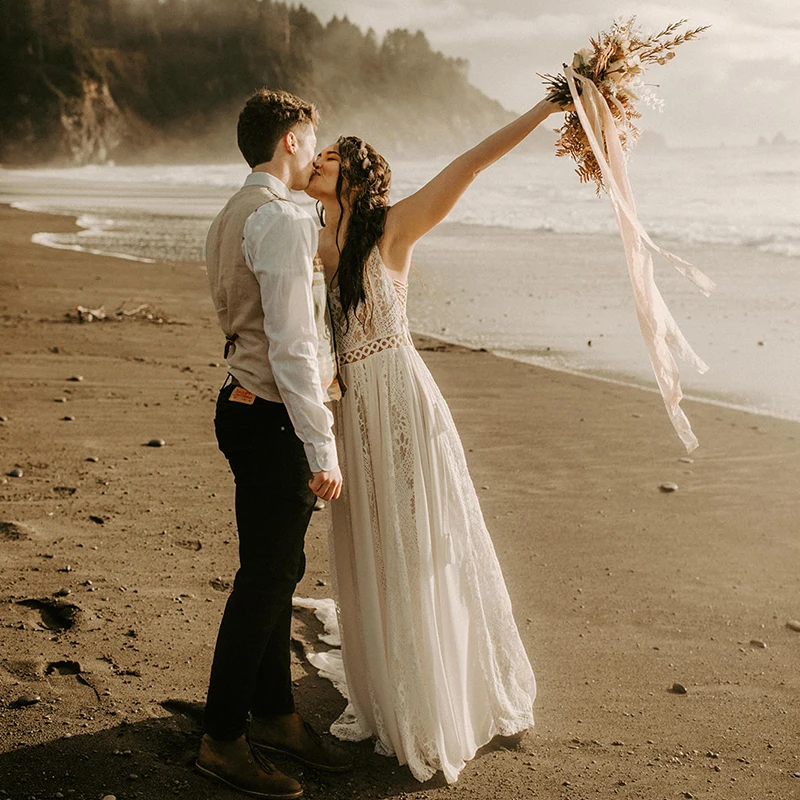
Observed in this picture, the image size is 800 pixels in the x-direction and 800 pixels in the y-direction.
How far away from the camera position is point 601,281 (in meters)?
14.9

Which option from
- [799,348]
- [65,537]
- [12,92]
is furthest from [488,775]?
[12,92]

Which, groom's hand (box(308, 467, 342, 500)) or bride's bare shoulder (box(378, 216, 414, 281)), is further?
bride's bare shoulder (box(378, 216, 414, 281))

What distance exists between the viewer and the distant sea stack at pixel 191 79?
393 feet

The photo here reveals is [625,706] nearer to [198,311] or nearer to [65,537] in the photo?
[65,537]

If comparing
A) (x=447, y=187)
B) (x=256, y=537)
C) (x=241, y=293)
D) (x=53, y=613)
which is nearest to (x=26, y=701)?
A: (x=53, y=613)

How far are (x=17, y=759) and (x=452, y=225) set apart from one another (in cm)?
2209

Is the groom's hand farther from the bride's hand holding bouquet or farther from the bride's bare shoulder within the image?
the bride's hand holding bouquet

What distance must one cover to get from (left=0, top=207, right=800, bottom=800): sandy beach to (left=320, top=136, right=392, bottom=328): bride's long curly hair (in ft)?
4.98

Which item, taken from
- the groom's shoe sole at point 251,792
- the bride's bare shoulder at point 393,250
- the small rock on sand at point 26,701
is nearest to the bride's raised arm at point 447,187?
the bride's bare shoulder at point 393,250

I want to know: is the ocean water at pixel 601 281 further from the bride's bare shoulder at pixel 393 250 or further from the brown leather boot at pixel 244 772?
the brown leather boot at pixel 244 772

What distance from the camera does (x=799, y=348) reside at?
10.2m

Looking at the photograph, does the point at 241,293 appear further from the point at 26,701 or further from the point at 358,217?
the point at 26,701

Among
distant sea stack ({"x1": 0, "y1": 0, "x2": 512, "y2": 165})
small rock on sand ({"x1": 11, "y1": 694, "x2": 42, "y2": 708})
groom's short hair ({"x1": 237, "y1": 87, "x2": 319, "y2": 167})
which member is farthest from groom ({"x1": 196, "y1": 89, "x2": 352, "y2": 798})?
distant sea stack ({"x1": 0, "y1": 0, "x2": 512, "y2": 165})

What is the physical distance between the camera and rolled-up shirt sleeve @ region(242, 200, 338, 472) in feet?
8.75
